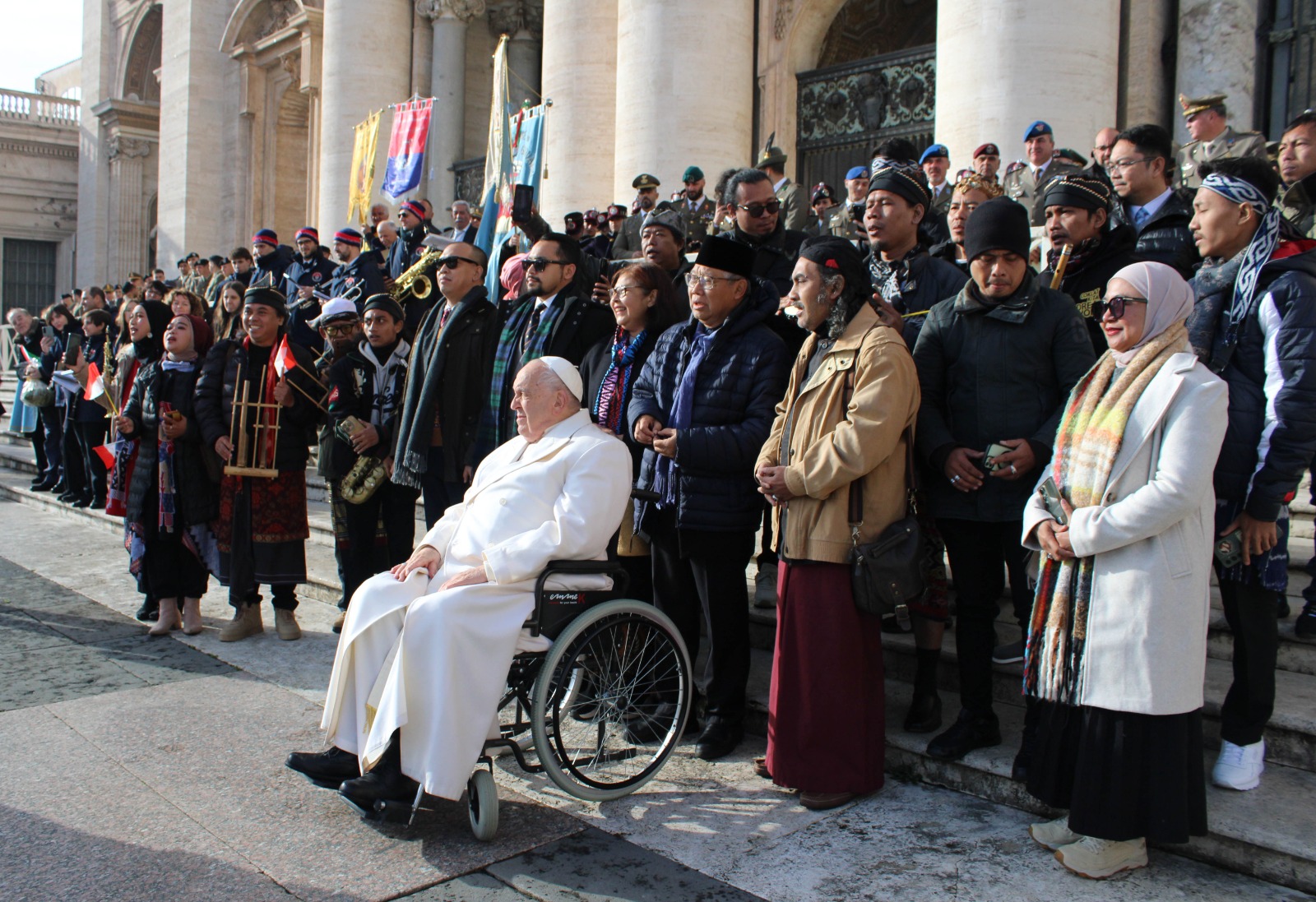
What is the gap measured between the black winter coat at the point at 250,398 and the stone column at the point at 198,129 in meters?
18.3

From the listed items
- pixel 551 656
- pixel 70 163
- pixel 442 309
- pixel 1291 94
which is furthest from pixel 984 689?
pixel 70 163

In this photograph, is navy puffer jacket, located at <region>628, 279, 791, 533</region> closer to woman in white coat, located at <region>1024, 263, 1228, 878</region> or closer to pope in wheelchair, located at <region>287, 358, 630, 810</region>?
pope in wheelchair, located at <region>287, 358, 630, 810</region>

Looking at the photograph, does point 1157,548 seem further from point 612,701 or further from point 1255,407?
point 612,701

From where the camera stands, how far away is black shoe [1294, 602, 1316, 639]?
4141 millimetres

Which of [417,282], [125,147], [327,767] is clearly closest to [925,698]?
[327,767]

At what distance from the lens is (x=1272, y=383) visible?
135 inches

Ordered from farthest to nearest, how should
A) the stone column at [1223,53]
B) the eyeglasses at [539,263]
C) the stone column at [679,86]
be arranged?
the stone column at [679,86] < the stone column at [1223,53] < the eyeglasses at [539,263]

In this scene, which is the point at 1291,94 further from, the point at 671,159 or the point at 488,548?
the point at 488,548

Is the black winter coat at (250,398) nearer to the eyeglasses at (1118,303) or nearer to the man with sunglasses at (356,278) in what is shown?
the man with sunglasses at (356,278)

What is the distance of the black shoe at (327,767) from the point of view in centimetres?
368

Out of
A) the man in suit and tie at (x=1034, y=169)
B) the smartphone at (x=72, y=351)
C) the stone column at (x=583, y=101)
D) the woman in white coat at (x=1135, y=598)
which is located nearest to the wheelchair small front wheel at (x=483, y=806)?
the woman in white coat at (x=1135, y=598)

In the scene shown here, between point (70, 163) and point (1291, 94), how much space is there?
33.1 meters

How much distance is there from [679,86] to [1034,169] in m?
4.40

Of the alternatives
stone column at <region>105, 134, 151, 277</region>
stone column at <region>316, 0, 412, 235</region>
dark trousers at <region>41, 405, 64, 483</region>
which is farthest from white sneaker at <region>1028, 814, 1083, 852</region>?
stone column at <region>105, 134, 151, 277</region>
